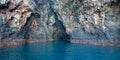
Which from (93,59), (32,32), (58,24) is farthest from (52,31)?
(93,59)

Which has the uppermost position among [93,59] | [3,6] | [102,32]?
[3,6]

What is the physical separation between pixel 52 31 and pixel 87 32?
30.2ft

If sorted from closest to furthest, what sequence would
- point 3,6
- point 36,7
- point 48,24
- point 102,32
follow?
point 3,6
point 102,32
point 36,7
point 48,24

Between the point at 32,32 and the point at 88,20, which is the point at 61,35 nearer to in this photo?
the point at 32,32

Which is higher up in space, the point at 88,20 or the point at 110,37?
the point at 88,20

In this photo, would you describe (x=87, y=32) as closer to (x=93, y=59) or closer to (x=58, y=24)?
(x=58, y=24)

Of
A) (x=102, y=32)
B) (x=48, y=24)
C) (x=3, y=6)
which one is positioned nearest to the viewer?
(x=3, y=6)

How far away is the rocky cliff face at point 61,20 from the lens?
39219mm

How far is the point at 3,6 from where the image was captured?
126 feet

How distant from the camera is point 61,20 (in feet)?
155

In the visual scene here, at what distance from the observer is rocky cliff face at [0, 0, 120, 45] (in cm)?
3922

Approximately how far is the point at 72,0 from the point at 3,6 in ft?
38.3

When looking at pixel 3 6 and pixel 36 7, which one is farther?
pixel 36 7

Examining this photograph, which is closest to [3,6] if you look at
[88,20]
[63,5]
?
[63,5]
